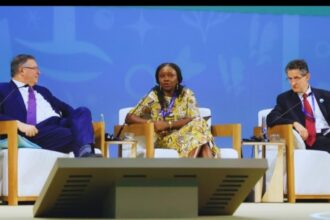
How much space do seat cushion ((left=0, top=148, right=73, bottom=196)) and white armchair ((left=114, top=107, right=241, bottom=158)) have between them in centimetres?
65

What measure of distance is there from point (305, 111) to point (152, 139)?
1.33 m

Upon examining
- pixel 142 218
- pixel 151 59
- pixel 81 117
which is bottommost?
pixel 142 218

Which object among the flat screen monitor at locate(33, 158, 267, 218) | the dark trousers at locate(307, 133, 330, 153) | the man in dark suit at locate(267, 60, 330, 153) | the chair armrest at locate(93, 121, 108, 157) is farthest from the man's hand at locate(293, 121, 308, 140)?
the flat screen monitor at locate(33, 158, 267, 218)

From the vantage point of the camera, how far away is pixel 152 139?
203 inches

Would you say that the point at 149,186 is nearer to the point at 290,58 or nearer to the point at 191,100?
the point at 191,100

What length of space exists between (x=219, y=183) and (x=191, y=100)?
3.21m

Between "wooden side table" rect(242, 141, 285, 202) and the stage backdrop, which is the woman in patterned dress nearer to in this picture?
"wooden side table" rect(242, 141, 285, 202)

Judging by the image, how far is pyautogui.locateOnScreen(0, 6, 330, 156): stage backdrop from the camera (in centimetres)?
623

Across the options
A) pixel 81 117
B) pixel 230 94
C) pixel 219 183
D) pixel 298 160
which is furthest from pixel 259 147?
pixel 219 183

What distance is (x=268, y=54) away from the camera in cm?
657

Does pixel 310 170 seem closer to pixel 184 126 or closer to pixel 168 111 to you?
pixel 184 126

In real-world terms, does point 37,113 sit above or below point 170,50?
below

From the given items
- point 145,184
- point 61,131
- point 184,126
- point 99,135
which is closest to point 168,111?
point 184,126

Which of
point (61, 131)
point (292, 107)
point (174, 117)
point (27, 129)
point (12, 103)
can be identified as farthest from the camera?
point (292, 107)
